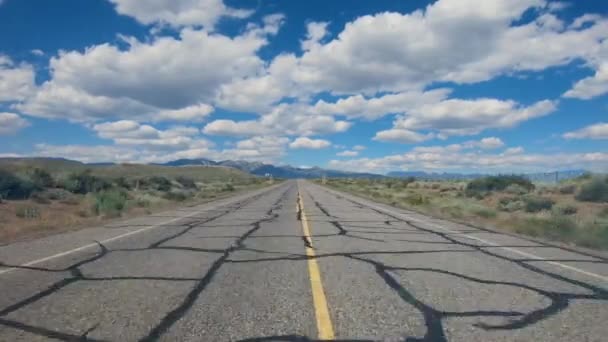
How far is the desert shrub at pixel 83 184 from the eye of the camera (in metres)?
33.5

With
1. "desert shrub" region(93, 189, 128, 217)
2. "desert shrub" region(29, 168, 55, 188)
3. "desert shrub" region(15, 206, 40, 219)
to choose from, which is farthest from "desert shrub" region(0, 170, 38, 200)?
"desert shrub" region(93, 189, 128, 217)

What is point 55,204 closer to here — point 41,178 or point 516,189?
point 41,178

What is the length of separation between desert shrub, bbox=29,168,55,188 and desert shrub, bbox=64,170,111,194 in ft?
3.63

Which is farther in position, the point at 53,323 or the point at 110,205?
the point at 110,205

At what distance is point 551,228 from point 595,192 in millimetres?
18797

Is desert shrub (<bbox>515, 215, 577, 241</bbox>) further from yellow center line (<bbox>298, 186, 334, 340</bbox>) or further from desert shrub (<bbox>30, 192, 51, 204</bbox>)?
desert shrub (<bbox>30, 192, 51, 204</bbox>)

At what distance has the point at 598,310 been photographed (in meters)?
5.46

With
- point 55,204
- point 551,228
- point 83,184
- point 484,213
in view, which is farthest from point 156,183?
point 551,228

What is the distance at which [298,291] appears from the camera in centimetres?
615

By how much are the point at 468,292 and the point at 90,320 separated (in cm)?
469

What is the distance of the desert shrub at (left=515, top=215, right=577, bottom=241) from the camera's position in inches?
553

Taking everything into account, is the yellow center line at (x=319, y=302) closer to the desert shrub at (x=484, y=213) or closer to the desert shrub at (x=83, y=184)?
the desert shrub at (x=484, y=213)

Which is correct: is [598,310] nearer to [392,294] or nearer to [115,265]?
[392,294]

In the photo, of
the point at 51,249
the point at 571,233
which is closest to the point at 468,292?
the point at 51,249
